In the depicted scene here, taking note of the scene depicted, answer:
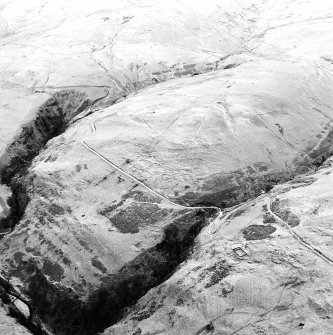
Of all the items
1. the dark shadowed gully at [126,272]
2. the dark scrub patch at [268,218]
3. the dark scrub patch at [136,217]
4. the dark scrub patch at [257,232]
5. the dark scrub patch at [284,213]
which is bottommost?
the dark shadowed gully at [126,272]

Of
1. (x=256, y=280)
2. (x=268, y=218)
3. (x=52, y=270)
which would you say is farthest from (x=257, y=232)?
(x=52, y=270)

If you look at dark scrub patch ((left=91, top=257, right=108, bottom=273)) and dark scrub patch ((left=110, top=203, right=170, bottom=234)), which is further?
dark scrub patch ((left=110, top=203, right=170, bottom=234))

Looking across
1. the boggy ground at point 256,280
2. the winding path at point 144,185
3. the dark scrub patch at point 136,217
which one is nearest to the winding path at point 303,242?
the boggy ground at point 256,280

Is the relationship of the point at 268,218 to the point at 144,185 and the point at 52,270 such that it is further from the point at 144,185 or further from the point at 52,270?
the point at 52,270

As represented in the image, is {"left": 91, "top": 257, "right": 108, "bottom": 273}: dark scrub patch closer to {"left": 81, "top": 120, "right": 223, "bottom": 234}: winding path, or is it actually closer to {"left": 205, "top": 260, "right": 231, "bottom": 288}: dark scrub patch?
{"left": 81, "top": 120, "right": 223, "bottom": 234}: winding path

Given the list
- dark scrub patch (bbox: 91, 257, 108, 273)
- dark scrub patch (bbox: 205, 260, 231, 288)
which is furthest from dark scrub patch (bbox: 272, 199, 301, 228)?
dark scrub patch (bbox: 91, 257, 108, 273)

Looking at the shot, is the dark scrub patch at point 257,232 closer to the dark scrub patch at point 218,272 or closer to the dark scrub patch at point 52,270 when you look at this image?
the dark scrub patch at point 218,272

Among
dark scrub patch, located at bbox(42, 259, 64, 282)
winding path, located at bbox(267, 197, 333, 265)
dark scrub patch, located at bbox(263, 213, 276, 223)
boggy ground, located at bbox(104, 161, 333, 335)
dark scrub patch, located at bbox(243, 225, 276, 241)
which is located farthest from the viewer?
dark scrub patch, located at bbox(42, 259, 64, 282)

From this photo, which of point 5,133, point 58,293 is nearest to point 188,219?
point 58,293
